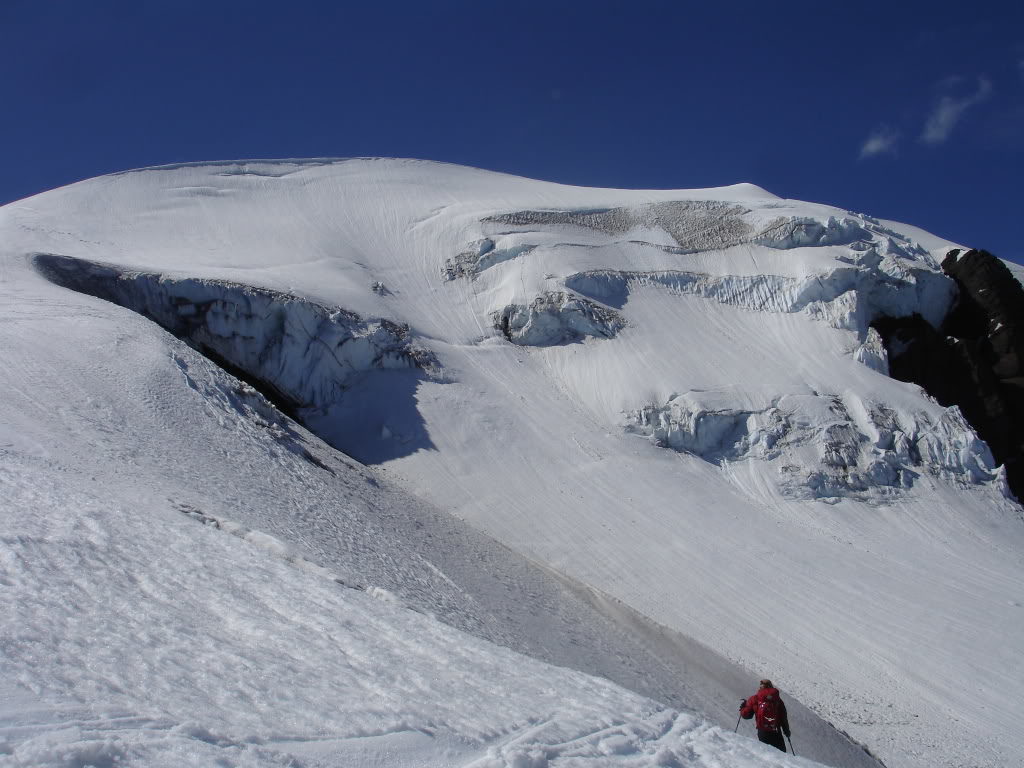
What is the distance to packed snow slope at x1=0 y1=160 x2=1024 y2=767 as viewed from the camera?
520 inches

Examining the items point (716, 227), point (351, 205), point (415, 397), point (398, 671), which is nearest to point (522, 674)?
point (398, 671)

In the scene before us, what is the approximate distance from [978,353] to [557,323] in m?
18.6

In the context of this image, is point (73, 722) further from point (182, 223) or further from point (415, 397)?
point (182, 223)

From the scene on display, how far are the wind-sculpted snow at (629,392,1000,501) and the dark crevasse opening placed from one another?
428 cm

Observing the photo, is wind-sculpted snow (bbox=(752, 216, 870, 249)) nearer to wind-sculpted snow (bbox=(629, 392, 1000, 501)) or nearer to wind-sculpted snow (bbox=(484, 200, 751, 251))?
wind-sculpted snow (bbox=(484, 200, 751, 251))

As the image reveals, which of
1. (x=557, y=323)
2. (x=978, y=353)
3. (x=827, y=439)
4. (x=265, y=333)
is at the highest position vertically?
(x=978, y=353)

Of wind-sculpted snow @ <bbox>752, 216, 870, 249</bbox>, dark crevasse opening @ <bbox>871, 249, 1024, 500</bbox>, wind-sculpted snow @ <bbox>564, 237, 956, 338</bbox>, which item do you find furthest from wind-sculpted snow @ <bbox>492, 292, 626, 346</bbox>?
dark crevasse opening @ <bbox>871, 249, 1024, 500</bbox>

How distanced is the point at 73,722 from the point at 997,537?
27.0 m

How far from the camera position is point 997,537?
2420cm

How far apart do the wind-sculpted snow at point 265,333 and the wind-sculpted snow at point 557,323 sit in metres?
5.99

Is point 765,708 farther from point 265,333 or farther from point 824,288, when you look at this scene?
point 824,288

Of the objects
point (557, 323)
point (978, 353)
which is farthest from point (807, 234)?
point (557, 323)

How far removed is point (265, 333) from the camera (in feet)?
85.8

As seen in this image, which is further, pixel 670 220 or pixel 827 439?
pixel 670 220
